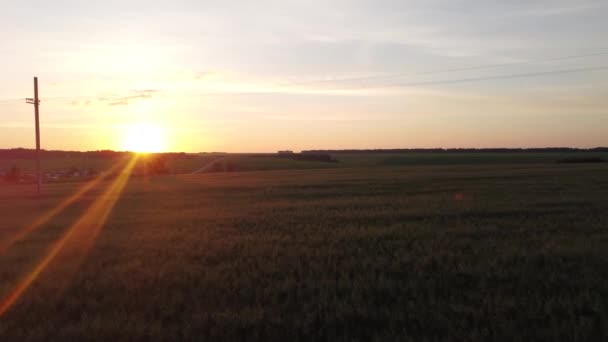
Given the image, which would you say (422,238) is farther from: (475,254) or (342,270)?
(342,270)

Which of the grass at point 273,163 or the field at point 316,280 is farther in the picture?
the grass at point 273,163

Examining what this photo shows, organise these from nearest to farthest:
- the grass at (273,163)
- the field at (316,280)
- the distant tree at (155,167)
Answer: the field at (316,280)
the distant tree at (155,167)
the grass at (273,163)

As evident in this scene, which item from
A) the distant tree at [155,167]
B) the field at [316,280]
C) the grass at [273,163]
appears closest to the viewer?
the field at [316,280]

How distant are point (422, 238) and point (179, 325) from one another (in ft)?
28.0

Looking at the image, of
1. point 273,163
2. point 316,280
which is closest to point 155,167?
point 273,163

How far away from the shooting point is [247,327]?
7344mm

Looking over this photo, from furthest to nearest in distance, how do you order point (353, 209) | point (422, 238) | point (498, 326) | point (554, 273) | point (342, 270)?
1. point (353, 209)
2. point (422, 238)
3. point (342, 270)
4. point (554, 273)
5. point (498, 326)

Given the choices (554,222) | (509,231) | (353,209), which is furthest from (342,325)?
(353,209)

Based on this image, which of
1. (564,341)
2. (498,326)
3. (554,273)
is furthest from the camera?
(554,273)

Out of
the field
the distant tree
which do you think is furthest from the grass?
the field

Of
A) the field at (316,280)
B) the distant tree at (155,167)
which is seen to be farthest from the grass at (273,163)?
the field at (316,280)

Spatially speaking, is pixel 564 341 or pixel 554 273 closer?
pixel 564 341

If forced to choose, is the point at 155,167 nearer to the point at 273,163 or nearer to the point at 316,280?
the point at 273,163

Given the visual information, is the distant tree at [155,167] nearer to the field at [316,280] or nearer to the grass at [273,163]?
the grass at [273,163]
